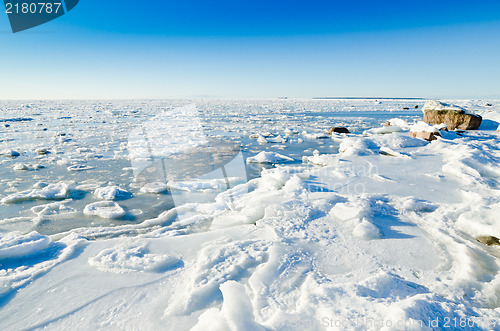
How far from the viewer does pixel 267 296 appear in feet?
6.32

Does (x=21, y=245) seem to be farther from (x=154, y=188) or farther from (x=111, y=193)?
(x=154, y=188)

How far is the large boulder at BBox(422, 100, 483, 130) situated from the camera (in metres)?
11.4

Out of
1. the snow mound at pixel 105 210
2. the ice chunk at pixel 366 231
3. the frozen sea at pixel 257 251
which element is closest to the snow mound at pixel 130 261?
the frozen sea at pixel 257 251

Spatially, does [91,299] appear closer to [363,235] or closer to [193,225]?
[193,225]

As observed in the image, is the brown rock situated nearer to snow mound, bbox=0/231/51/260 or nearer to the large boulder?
the large boulder

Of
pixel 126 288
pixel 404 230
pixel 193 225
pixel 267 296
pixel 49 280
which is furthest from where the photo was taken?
pixel 193 225

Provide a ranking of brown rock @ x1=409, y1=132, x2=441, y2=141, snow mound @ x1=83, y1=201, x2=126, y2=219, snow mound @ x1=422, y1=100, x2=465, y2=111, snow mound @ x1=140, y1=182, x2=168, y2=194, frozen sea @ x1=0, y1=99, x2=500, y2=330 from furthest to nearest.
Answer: snow mound @ x1=422, y1=100, x2=465, y2=111
brown rock @ x1=409, y1=132, x2=441, y2=141
snow mound @ x1=140, y1=182, x2=168, y2=194
snow mound @ x1=83, y1=201, x2=126, y2=219
frozen sea @ x1=0, y1=99, x2=500, y2=330

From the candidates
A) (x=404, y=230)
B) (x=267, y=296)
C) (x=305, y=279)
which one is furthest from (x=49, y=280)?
(x=404, y=230)

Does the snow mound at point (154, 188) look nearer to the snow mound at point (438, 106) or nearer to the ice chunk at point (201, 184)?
the ice chunk at point (201, 184)

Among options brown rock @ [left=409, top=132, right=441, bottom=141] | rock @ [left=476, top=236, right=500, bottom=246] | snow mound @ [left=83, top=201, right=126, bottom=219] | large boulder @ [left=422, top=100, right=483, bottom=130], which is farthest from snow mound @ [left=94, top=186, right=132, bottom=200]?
large boulder @ [left=422, top=100, right=483, bottom=130]

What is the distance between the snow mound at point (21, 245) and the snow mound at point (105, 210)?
92cm

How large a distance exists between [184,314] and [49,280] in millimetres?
1324

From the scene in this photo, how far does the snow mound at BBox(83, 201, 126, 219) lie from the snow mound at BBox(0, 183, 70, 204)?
0.89 meters

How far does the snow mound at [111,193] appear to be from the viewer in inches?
169
